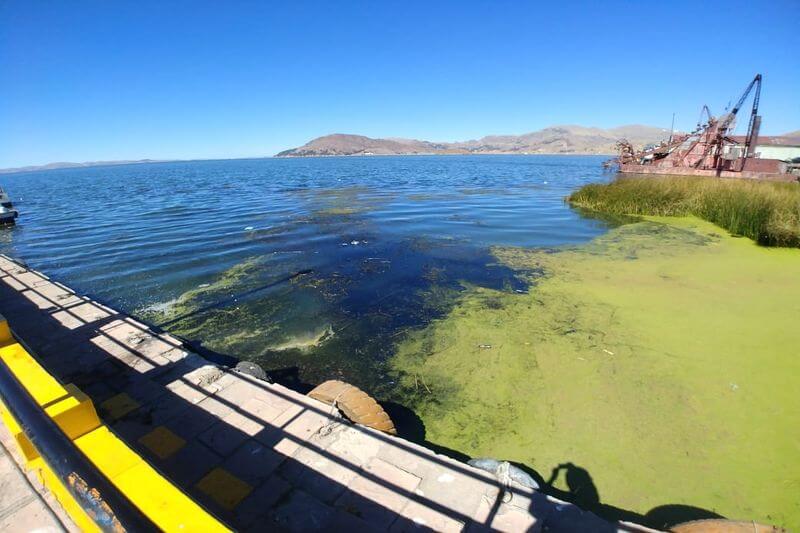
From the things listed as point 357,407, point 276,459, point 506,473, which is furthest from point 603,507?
point 276,459

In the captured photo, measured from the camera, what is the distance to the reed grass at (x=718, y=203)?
1301cm

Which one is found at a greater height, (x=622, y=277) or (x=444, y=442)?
(x=622, y=277)

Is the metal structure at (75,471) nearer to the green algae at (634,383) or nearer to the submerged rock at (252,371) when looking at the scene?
the submerged rock at (252,371)

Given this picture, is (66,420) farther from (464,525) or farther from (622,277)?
(622,277)

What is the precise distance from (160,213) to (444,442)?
2459cm

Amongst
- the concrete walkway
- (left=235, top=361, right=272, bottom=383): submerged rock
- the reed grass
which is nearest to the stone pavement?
(left=235, top=361, right=272, bottom=383): submerged rock

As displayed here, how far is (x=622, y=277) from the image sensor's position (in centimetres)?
1028

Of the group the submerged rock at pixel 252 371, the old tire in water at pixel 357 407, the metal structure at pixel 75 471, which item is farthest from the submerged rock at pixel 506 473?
the submerged rock at pixel 252 371

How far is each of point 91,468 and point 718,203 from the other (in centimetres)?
2302

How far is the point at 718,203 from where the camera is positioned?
1695 cm

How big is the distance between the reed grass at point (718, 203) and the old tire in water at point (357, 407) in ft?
53.2

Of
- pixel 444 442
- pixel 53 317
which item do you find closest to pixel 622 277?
pixel 444 442

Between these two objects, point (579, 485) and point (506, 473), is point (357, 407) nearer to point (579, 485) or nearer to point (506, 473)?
point (506, 473)

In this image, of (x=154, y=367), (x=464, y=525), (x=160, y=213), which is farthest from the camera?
(x=160, y=213)
